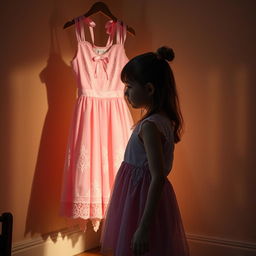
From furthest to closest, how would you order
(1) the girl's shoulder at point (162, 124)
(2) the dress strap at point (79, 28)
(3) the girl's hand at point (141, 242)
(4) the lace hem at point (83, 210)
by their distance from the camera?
(2) the dress strap at point (79, 28) < (4) the lace hem at point (83, 210) < (1) the girl's shoulder at point (162, 124) < (3) the girl's hand at point (141, 242)

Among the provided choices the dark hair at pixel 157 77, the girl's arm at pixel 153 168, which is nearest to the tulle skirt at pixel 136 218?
the girl's arm at pixel 153 168

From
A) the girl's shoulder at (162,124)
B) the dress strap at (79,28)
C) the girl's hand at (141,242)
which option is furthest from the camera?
the dress strap at (79,28)

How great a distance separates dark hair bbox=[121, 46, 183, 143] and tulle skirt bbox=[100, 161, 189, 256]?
0.23 metres

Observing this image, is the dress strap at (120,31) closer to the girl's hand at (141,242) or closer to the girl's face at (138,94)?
the girl's face at (138,94)

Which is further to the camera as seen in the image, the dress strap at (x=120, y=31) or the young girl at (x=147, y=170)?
the dress strap at (x=120, y=31)

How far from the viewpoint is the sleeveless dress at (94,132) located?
186 cm

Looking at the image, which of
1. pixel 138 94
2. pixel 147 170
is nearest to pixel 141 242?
pixel 147 170

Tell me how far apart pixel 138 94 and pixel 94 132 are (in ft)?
2.02

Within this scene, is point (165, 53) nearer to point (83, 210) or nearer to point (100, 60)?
point (100, 60)

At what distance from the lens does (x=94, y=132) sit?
1.91m

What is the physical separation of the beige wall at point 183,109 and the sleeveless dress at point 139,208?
2.21 ft

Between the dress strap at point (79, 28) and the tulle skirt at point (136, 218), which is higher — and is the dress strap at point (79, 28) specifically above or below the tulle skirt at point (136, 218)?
above

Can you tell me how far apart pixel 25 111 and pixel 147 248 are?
1.04 m

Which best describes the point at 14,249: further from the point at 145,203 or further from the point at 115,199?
the point at 145,203
